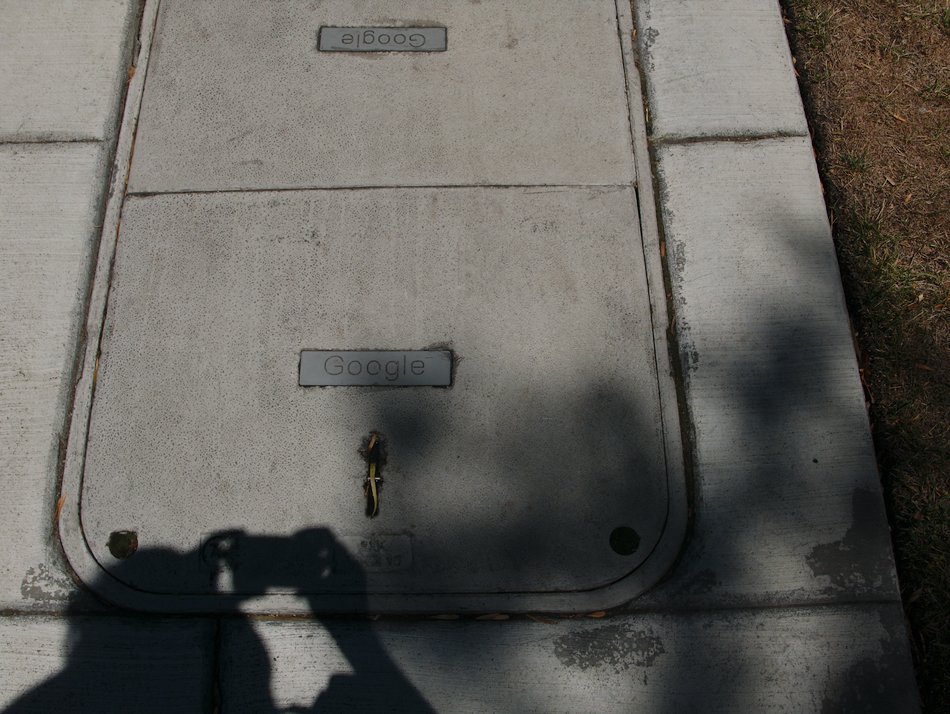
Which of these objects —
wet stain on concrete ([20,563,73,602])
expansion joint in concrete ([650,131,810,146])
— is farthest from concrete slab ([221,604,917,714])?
expansion joint in concrete ([650,131,810,146])

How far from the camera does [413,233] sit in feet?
8.68

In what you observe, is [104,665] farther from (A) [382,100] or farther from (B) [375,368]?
(A) [382,100]

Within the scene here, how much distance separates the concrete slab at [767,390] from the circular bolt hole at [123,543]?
5.38 feet

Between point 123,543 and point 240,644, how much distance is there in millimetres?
490

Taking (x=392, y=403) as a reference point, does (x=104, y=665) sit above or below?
below

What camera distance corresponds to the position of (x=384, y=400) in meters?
2.43

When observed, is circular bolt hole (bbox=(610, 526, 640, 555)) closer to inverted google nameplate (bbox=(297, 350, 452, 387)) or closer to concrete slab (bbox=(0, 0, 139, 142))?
inverted google nameplate (bbox=(297, 350, 452, 387))

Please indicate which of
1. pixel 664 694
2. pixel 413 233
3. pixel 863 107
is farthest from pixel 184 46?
pixel 664 694

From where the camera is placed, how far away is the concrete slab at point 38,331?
230 centimetres

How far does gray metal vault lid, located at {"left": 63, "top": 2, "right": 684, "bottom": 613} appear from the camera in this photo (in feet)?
7.42

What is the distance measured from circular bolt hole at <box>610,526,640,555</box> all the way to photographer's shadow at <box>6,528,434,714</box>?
74cm

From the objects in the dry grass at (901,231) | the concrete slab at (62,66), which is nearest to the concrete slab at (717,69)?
the dry grass at (901,231)

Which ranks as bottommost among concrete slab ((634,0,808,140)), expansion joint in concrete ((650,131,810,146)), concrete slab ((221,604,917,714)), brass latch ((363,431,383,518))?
concrete slab ((221,604,917,714))

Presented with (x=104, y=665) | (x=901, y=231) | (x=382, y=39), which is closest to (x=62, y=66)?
(x=382, y=39)
